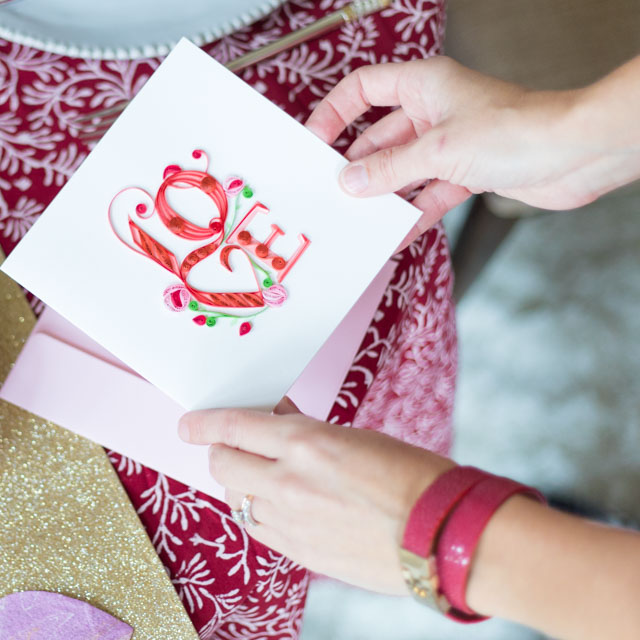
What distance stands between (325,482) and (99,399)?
0.19m

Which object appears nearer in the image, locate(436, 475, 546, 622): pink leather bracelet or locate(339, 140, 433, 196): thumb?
locate(436, 475, 546, 622): pink leather bracelet

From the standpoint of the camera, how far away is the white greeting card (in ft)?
1.52

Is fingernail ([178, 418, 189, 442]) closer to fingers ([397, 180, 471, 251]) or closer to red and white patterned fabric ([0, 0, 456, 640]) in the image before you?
red and white patterned fabric ([0, 0, 456, 640])

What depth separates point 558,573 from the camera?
0.37m

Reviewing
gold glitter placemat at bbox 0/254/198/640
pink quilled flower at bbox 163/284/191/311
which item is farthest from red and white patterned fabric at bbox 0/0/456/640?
pink quilled flower at bbox 163/284/191/311

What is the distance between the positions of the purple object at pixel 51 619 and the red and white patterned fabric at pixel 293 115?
2.3 inches

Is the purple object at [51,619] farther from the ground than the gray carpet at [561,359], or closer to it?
farther from the ground

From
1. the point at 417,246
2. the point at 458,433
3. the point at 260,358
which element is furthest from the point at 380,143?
the point at 458,433

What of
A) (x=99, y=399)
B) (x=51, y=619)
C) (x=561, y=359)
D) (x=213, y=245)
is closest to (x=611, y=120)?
(x=213, y=245)

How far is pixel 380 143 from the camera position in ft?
1.75

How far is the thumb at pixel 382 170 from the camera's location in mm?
477

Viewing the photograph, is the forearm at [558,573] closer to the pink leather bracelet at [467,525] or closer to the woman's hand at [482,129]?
the pink leather bracelet at [467,525]

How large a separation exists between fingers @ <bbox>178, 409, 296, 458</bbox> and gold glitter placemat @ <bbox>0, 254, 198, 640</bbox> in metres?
0.08

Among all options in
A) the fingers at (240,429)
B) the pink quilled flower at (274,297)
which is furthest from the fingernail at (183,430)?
the pink quilled flower at (274,297)
